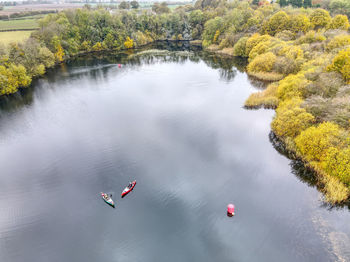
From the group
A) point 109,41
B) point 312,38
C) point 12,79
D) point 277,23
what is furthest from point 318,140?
point 109,41

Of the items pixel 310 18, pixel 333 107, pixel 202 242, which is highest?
pixel 310 18

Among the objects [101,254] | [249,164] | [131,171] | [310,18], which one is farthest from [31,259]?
[310,18]

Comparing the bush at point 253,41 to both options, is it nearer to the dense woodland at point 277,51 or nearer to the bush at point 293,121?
the dense woodland at point 277,51

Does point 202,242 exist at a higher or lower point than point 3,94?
lower

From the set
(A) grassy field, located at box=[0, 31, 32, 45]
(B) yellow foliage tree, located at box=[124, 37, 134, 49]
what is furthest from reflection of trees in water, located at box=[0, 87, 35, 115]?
(B) yellow foliage tree, located at box=[124, 37, 134, 49]

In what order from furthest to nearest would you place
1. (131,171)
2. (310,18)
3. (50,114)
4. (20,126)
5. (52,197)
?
(310,18)
(50,114)
(20,126)
(131,171)
(52,197)

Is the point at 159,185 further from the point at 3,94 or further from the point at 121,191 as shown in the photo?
the point at 3,94

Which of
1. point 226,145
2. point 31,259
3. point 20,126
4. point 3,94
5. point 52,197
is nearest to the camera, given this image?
point 31,259
